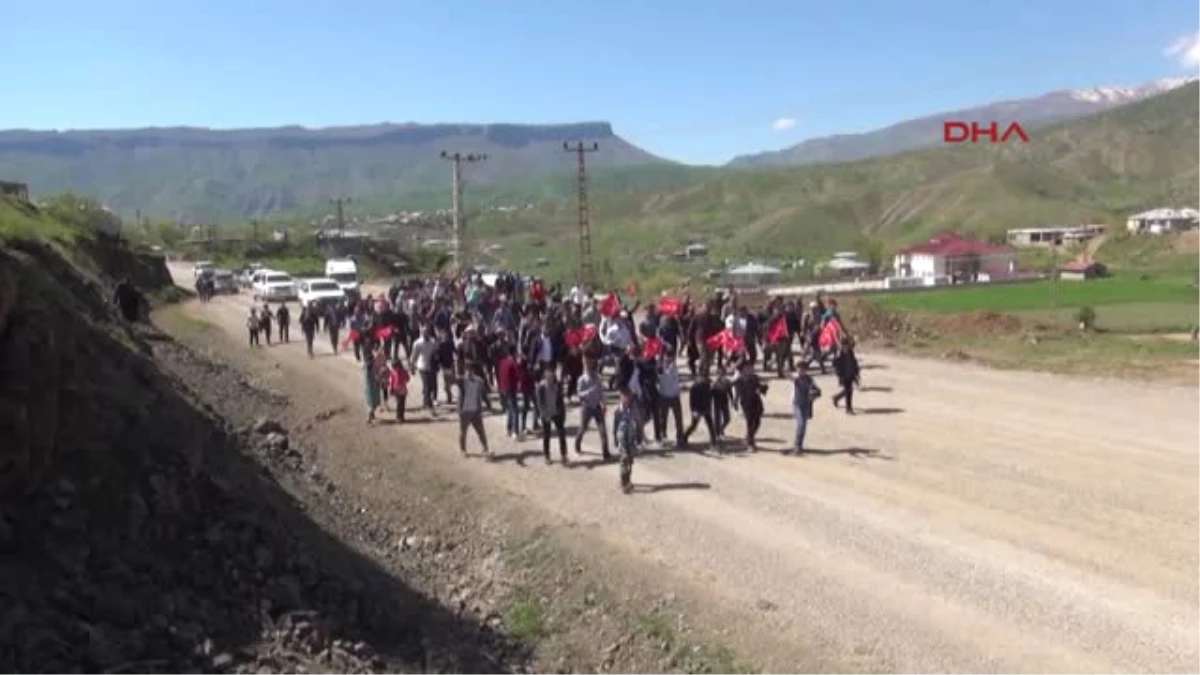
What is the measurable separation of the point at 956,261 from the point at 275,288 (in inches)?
1964

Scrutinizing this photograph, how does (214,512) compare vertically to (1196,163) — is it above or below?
below

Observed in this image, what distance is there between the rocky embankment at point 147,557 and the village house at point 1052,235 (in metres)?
100

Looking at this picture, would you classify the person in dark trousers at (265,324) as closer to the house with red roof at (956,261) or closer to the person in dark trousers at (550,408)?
the person in dark trousers at (550,408)

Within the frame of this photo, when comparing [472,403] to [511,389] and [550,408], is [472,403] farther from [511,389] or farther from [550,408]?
[550,408]

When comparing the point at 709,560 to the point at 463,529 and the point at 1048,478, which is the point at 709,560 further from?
the point at 1048,478

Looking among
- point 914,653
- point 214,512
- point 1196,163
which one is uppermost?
point 1196,163

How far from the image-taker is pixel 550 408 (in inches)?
691

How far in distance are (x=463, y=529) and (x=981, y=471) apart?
6931 mm

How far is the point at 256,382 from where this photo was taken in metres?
28.6

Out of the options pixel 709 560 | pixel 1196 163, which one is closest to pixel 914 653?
pixel 709 560

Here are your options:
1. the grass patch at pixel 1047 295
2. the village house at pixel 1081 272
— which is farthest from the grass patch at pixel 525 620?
the village house at pixel 1081 272

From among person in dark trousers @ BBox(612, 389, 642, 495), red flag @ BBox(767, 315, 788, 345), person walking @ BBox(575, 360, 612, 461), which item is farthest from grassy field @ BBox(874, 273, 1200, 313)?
person in dark trousers @ BBox(612, 389, 642, 495)

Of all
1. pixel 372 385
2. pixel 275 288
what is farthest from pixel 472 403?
pixel 275 288

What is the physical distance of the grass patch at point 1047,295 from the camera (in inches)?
2026
